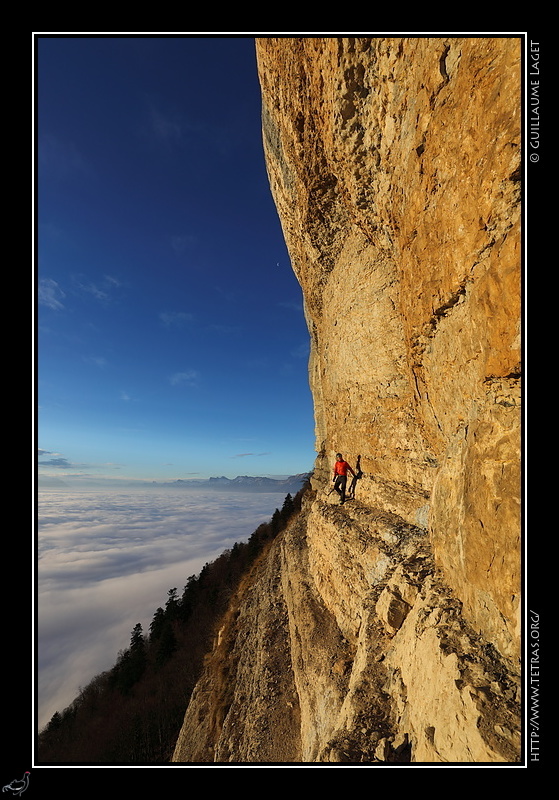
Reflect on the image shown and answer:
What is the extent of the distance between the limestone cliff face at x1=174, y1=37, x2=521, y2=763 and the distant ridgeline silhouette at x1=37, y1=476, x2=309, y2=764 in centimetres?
2071

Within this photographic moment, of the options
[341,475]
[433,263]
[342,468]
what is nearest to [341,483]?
[341,475]

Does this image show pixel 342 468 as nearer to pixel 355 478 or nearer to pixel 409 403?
pixel 355 478

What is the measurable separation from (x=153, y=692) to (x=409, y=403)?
39654 mm

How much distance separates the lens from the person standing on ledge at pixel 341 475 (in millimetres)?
9703

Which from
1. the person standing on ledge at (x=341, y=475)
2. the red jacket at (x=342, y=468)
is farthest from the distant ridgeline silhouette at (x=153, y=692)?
the red jacket at (x=342, y=468)

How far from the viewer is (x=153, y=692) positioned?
30031 millimetres

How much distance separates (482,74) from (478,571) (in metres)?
5.13

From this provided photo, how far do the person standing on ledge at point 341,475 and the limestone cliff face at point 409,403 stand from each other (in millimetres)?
481

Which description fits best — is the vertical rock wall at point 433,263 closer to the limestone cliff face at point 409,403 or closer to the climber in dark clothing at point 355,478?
the limestone cliff face at point 409,403

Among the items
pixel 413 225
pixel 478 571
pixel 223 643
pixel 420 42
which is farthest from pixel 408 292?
pixel 223 643
